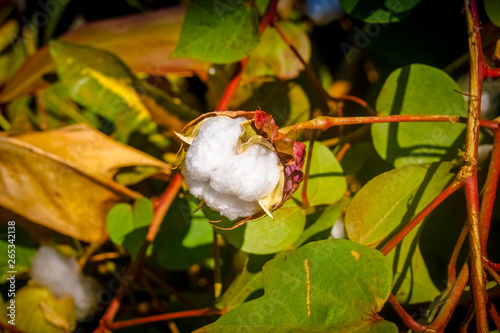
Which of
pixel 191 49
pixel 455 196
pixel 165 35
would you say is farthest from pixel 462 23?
pixel 165 35

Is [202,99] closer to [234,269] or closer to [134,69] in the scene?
[134,69]

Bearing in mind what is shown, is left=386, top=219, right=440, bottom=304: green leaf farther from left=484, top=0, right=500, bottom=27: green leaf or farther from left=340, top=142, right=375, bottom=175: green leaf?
left=484, top=0, right=500, bottom=27: green leaf

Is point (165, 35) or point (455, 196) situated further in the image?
point (165, 35)

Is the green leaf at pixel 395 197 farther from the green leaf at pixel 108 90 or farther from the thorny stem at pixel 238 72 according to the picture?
the green leaf at pixel 108 90

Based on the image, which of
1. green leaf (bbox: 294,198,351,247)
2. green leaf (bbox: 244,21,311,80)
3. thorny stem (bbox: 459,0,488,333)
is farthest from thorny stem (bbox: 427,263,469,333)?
green leaf (bbox: 244,21,311,80)

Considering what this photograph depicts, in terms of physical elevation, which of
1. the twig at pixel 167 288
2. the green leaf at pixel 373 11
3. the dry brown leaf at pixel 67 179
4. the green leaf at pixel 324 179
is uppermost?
the green leaf at pixel 373 11

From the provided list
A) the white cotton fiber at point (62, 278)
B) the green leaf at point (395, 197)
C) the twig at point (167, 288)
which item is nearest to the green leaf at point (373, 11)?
the green leaf at point (395, 197)
